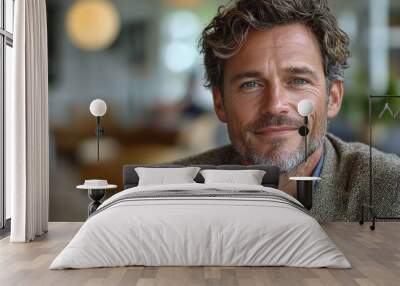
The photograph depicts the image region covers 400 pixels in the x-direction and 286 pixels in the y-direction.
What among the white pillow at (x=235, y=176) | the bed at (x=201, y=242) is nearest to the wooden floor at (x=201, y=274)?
the bed at (x=201, y=242)

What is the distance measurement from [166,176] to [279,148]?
1535mm

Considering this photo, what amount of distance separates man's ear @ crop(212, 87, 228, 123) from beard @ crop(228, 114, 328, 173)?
36 cm

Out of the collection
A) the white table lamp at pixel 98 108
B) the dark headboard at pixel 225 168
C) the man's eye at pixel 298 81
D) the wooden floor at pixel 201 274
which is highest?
the man's eye at pixel 298 81

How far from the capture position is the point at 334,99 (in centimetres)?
789

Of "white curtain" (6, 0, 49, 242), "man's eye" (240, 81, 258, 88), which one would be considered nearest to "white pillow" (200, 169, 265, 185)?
"man's eye" (240, 81, 258, 88)

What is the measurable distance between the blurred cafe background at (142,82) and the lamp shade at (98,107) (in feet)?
1.51

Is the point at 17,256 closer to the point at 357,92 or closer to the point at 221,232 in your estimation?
the point at 221,232

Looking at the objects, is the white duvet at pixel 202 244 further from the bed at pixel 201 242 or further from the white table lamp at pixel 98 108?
the white table lamp at pixel 98 108

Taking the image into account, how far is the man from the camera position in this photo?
768 centimetres

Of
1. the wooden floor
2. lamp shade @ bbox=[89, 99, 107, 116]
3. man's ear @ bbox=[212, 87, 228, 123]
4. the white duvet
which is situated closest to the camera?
the wooden floor

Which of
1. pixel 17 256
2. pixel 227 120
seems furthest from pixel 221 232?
pixel 227 120

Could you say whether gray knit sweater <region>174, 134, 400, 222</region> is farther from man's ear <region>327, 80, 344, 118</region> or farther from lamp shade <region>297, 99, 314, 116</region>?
lamp shade <region>297, 99, 314, 116</region>

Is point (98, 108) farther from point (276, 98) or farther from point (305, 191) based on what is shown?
point (305, 191)

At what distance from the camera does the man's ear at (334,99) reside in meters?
7.88
